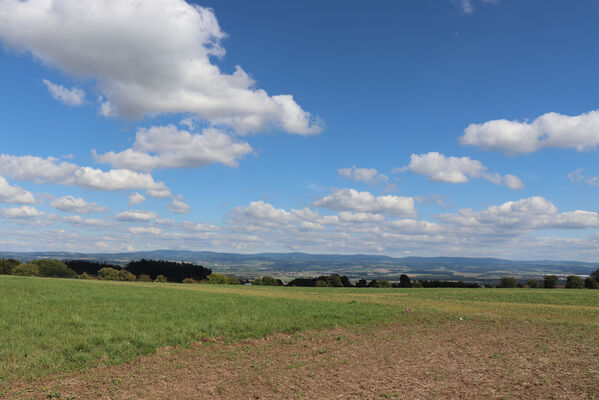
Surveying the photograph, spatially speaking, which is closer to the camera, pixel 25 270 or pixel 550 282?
A: pixel 550 282

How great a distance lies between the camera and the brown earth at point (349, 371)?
445 inches

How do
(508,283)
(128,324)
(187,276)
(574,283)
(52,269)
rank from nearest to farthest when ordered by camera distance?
(128,324) < (574,283) < (508,283) < (52,269) < (187,276)

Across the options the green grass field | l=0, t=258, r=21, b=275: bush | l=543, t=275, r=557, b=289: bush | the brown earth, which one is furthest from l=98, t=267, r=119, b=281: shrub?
l=543, t=275, r=557, b=289: bush

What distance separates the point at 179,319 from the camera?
21.8 m

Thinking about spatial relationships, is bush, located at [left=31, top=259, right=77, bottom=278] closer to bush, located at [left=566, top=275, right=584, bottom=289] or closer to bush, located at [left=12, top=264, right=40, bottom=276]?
bush, located at [left=12, top=264, right=40, bottom=276]

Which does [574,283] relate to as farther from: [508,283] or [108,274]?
[108,274]

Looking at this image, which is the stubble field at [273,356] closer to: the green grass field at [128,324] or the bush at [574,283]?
the green grass field at [128,324]

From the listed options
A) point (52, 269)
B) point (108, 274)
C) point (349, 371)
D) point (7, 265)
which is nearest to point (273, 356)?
point (349, 371)

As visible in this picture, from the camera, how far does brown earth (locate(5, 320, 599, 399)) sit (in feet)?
37.1

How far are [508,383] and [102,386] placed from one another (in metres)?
13.5

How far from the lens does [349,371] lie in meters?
13.8

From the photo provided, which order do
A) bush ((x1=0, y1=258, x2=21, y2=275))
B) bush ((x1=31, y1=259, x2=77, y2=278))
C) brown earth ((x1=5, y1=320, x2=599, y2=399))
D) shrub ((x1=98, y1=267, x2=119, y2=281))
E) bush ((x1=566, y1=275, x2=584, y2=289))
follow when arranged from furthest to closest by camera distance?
shrub ((x1=98, y1=267, x2=119, y2=281))
bush ((x1=31, y1=259, x2=77, y2=278))
bush ((x1=0, y1=258, x2=21, y2=275))
bush ((x1=566, y1=275, x2=584, y2=289))
brown earth ((x1=5, y1=320, x2=599, y2=399))

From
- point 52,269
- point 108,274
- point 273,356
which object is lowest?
point 108,274

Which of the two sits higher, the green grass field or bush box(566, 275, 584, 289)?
the green grass field
